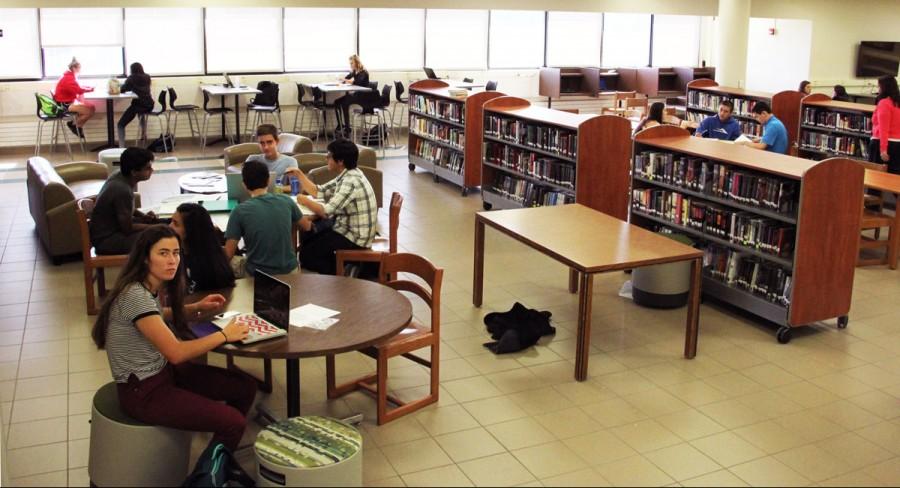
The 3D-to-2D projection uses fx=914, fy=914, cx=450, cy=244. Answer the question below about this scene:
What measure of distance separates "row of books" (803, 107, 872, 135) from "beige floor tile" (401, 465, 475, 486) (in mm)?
8315

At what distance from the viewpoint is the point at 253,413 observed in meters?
4.83

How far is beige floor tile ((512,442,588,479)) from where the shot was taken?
4.25 meters

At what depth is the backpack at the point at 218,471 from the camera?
3.71m

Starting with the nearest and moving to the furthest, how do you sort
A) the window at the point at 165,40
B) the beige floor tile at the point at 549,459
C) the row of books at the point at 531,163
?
the beige floor tile at the point at 549,459, the row of books at the point at 531,163, the window at the point at 165,40

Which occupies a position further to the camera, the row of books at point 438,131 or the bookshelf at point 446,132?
the row of books at point 438,131

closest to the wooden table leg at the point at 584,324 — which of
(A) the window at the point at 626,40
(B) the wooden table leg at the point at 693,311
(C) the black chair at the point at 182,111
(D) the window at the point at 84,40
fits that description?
(B) the wooden table leg at the point at 693,311

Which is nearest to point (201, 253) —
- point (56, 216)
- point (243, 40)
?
point (56, 216)

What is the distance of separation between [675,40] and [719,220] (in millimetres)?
12897

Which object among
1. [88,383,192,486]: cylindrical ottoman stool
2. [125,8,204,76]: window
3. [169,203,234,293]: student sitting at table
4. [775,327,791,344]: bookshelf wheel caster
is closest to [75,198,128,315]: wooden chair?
[169,203,234,293]: student sitting at table

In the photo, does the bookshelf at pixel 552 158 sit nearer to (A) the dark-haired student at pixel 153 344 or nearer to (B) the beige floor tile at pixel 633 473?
(B) the beige floor tile at pixel 633 473

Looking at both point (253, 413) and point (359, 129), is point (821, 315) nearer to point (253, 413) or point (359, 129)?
point (253, 413)

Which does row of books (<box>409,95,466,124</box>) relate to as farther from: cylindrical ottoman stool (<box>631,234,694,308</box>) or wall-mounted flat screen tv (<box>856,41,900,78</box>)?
wall-mounted flat screen tv (<box>856,41,900,78</box>)

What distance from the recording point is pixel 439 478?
4.17 m

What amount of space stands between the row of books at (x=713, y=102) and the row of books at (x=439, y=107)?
159 inches
